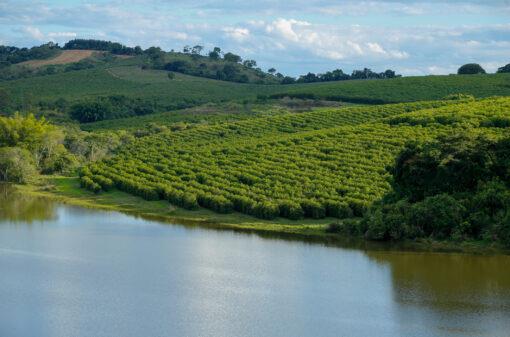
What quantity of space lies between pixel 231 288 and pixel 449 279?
11.3 m

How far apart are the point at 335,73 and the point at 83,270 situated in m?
135

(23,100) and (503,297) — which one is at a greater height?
(23,100)

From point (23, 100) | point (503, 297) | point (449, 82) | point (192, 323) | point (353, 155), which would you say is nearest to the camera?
point (192, 323)

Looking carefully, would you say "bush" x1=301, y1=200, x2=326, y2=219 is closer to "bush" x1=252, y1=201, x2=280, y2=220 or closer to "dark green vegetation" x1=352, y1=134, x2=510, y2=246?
"bush" x1=252, y1=201, x2=280, y2=220

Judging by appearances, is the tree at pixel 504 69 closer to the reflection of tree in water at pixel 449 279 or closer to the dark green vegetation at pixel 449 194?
the dark green vegetation at pixel 449 194

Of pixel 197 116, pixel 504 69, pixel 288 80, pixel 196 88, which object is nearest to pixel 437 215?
pixel 197 116

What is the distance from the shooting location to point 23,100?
14750cm

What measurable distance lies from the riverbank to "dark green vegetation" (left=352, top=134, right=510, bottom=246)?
841 mm

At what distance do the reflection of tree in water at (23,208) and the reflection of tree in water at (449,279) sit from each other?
27.1 meters

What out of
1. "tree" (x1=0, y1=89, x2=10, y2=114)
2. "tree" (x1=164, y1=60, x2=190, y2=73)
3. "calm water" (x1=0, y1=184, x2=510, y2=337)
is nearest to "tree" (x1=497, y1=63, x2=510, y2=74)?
"tree" (x1=164, y1=60, x2=190, y2=73)

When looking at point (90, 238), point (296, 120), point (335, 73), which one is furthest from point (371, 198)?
point (335, 73)

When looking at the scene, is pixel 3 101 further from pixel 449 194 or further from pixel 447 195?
pixel 447 195

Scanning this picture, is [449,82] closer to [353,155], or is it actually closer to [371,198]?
[353,155]

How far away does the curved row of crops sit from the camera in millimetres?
66562
